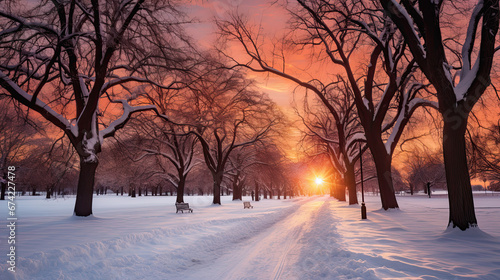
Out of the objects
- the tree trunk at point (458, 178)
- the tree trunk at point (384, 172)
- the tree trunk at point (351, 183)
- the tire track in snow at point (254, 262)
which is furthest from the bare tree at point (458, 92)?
the tree trunk at point (351, 183)

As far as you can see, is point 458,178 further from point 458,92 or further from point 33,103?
point 33,103

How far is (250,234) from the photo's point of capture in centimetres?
1125

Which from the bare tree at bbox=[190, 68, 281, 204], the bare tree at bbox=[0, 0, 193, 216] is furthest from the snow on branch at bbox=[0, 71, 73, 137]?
the bare tree at bbox=[190, 68, 281, 204]

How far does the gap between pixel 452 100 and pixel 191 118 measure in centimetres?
1867

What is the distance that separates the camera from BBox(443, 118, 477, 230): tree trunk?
862 cm

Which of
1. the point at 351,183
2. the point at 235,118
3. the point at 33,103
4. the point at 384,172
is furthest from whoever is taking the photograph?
the point at 235,118

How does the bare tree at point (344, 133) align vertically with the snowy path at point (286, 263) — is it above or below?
above

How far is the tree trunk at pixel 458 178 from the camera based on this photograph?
8625mm

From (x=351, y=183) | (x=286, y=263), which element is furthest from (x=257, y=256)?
(x=351, y=183)

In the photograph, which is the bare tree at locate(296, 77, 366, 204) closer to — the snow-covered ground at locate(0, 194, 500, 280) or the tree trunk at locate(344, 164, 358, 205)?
the tree trunk at locate(344, 164, 358, 205)

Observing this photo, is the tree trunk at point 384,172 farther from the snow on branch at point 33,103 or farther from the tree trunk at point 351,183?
the snow on branch at point 33,103

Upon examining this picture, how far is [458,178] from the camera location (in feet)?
28.7

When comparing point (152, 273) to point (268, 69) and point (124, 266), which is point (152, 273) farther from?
point (268, 69)

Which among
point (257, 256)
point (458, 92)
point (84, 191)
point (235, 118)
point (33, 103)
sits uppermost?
point (235, 118)
